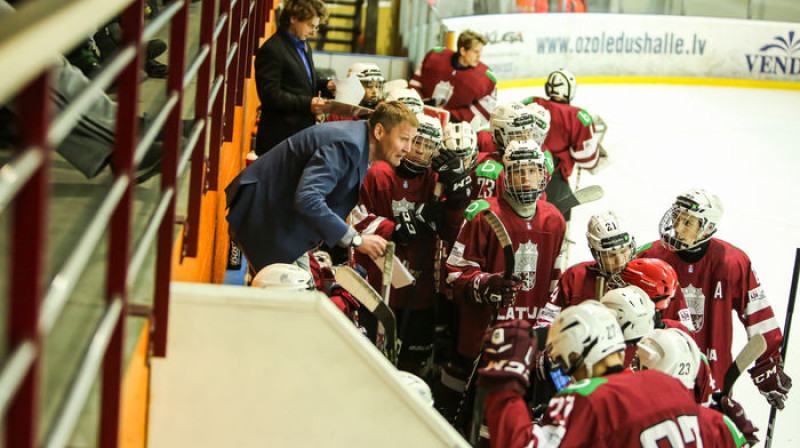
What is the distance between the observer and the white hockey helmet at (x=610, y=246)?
3.85m

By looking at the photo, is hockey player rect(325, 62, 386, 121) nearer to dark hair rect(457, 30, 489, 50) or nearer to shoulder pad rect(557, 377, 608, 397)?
dark hair rect(457, 30, 489, 50)

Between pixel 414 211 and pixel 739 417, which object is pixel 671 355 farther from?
pixel 414 211

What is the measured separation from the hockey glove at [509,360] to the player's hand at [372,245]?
94 centimetres

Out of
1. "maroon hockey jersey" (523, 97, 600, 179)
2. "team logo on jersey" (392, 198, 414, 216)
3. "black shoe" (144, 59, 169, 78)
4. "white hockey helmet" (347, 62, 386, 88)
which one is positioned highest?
"white hockey helmet" (347, 62, 386, 88)

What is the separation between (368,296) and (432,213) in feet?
5.28

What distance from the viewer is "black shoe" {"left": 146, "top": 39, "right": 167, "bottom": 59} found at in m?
4.04

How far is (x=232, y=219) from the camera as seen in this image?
3428 mm

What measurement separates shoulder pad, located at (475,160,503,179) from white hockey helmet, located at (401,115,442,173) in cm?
39

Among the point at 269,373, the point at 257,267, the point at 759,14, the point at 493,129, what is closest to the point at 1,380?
the point at 269,373

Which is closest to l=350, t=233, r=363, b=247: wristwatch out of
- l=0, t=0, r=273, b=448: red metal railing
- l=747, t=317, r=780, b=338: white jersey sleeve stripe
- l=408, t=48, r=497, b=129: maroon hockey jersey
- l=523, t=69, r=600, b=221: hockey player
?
l=0, t=0, r=273, b=448: red metal railing

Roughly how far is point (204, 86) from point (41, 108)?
1591 millimetres

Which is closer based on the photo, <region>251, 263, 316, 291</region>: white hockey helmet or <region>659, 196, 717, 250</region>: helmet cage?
<region>251, 263, 316, 291</region>: white hockey helmet

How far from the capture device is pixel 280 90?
4707 mm

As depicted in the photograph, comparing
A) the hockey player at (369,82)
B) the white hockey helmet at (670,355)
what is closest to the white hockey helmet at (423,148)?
the hockey player at (369,82)
